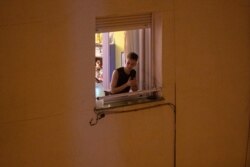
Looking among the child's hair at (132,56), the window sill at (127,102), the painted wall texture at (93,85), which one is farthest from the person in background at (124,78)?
the painted wall texture at (93,85)

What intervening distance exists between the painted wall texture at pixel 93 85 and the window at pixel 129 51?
11 cm

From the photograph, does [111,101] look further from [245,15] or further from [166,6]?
[245,15]

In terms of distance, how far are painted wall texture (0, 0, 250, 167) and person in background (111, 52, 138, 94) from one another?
11.0 inches

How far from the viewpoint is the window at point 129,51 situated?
2.72 metres

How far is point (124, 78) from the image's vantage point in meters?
2.95

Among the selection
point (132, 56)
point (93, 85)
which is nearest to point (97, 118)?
point (93, 85)

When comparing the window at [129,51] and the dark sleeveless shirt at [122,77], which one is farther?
the dark sleeveless shirt at [122,77]

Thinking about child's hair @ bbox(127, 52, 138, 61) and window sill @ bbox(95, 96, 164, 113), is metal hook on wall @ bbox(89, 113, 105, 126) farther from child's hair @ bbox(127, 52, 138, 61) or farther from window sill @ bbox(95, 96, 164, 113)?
child's hair @ bbox(127, 52, 138, 61)

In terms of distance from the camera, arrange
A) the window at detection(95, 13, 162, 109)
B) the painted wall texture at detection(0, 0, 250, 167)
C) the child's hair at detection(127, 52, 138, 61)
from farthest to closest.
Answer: the child's hair at detection(127, 52, 138, 61) → the window at detection(95, 13, 162, 109) → the painted wall texture at detection(0, 0, 250, 167)

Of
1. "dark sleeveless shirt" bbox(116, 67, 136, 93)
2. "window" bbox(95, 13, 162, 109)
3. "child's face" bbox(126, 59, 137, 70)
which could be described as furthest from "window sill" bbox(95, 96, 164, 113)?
"child's face" bbox(126, 59, 137, 70)

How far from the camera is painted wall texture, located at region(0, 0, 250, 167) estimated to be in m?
2.29

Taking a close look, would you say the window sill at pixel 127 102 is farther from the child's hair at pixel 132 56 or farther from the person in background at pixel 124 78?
the child's hair at pixel 132 56

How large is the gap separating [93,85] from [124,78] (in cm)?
47

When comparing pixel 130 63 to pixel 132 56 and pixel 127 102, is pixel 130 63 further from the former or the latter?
pixel 127 102
